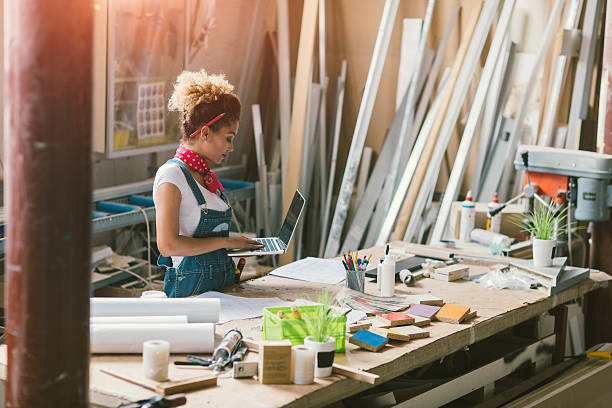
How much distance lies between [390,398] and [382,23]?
3.12m

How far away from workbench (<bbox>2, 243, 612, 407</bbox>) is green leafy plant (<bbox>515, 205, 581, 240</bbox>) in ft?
0.88

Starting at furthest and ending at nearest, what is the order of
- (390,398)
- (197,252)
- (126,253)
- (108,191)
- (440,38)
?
(440,38)
(126,253)
(108,191)
(197,252)
(390,398)

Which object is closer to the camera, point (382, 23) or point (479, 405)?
point (479, 405)

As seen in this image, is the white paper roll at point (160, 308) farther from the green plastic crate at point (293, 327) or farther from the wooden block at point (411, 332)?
the wooden block at point (411, 332)

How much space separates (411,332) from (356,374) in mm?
447

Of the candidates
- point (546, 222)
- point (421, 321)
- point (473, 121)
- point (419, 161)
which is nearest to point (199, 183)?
point (421, 321)

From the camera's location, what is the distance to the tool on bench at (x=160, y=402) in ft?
7.02

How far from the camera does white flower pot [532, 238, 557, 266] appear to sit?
3705 millimetres

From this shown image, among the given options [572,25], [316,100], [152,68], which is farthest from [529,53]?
[152,68]

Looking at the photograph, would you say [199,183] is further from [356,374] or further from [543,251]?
[543,251]

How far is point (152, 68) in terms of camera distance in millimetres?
5051

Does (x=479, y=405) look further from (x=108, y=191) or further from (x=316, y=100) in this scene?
(x=316, y=100)

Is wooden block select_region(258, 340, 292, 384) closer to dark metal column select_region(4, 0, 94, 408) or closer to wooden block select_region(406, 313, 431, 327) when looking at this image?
dark metal column select_region(4, 0, 94, 408)

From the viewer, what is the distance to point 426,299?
3.22m
